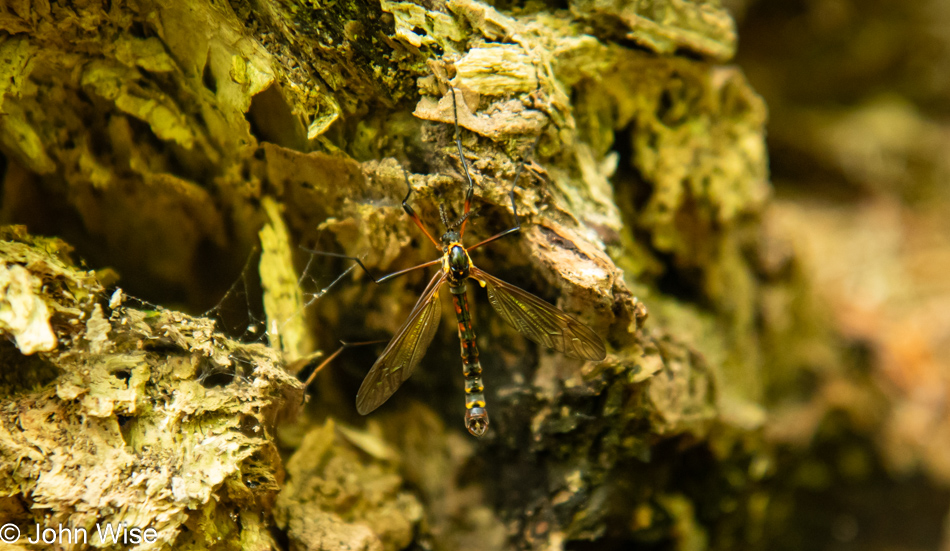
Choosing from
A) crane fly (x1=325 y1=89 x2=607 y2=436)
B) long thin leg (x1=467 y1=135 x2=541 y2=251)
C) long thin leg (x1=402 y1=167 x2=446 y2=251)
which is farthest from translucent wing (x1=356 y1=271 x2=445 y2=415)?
long thin leg (x1=467 y1=135 x2=541 y2=251)

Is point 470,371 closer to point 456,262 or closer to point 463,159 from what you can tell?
point 456,262

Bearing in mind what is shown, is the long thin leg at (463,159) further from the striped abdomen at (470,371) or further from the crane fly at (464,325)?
the striped abdomen at (470,371)

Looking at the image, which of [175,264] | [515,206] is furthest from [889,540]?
[175,264]

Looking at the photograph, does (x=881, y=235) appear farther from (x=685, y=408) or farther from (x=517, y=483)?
(x=517, y=483)

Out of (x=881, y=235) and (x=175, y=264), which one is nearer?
(x=175, y=264)

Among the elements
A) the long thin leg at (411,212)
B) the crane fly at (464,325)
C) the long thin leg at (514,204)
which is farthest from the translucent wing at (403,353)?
the long thin leg at (514,204)

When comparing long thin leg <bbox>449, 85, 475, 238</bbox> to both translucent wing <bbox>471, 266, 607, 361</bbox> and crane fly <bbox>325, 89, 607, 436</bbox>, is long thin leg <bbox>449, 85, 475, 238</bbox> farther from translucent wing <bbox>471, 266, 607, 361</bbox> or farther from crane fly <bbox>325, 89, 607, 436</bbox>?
translucent wing <bbox>471, 266, 607, 361</bbox>

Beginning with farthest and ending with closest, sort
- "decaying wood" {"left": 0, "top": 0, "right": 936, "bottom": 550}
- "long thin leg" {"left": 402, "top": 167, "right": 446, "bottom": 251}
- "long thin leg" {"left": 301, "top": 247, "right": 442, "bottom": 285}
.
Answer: "long thin leg" {"left": 301, "top": 247, "right": 442, "bottom": 285} < "long thin leg" {"left": 402, "top": 167, "right": 446, "bottom": 251} < "decaying wood" {"left": 0, "top": 0, "right": 936, "bottom": 550}
